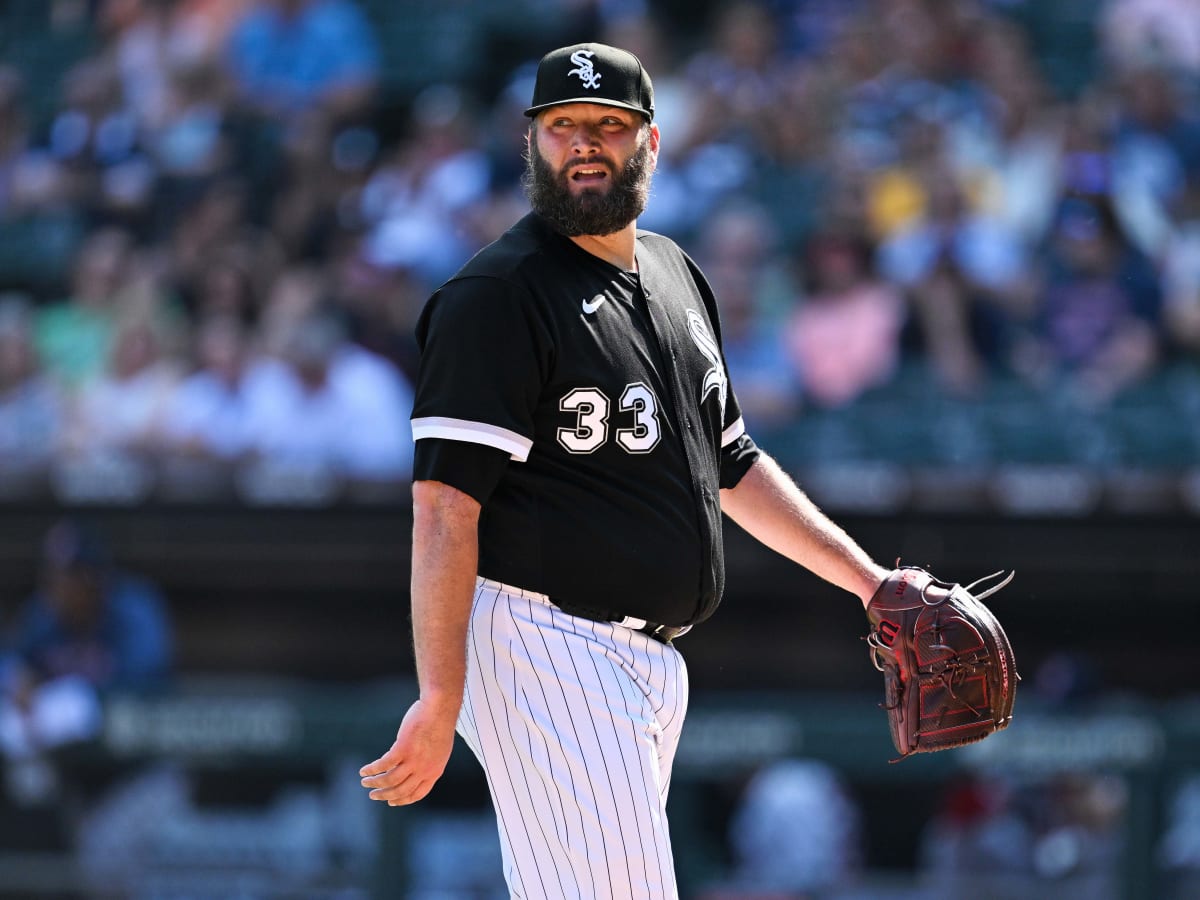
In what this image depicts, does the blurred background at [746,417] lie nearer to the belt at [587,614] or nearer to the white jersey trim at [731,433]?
the white jersey trim at [731,433]

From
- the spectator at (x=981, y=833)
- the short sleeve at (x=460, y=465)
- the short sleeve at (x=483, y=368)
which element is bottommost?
the spectator at (x=981, y=833)

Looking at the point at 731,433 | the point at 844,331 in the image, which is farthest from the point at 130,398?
the point at 731,433

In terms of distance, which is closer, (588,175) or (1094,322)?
(588,175)

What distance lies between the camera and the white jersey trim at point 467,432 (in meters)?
2.35

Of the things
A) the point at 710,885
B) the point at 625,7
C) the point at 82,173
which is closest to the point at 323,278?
the point at 82,173

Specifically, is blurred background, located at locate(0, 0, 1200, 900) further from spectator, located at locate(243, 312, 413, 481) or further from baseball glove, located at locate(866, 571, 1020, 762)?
baseball glove, located at locate(866, 571, 1020, 762)

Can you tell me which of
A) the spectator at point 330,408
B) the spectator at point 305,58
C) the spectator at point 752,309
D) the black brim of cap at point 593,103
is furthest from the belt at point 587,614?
the spectator at point 305,58

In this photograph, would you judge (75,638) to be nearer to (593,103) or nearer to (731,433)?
(731,433)

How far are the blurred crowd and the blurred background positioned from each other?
0.02 meters

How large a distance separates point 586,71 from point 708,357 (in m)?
0.51

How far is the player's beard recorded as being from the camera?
8.25 feet

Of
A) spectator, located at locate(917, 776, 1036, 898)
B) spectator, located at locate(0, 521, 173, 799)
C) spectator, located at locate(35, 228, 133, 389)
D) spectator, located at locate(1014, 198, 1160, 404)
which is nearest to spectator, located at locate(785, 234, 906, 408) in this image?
spectator, located at locate(1014, 198, 1160, 404)

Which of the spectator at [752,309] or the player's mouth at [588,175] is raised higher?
the spectator at [752,309]

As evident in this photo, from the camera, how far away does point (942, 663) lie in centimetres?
262
